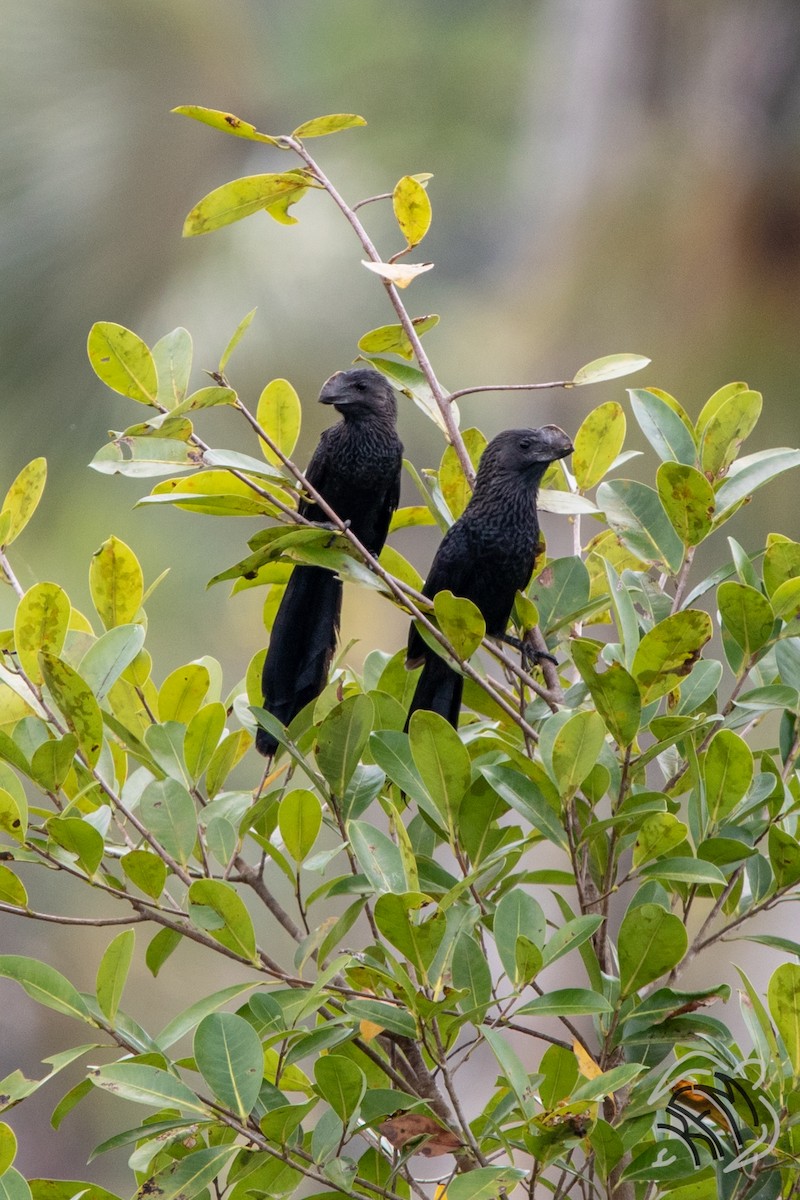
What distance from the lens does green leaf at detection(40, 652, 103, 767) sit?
0.87 m

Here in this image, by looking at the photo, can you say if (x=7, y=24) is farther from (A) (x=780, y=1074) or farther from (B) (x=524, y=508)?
(A) (x=780, y=1074)

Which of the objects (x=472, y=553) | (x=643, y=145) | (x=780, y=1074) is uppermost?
(x=643, y=145)

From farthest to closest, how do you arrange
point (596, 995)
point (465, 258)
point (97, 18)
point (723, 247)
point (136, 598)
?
1. point (465, 258)
2. point (97, 18)
3. point (723, 247)
4. point (136, 598)
5. point (596, 995)

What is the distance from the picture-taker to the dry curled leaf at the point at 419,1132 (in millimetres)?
812

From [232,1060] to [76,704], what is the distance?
0.92 feet

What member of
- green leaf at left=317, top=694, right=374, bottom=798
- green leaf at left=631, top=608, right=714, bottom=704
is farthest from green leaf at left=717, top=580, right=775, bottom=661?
green leaf at left=317, top=694, right=374, bottom=798

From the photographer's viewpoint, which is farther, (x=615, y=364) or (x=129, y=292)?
(x=129, y=292)

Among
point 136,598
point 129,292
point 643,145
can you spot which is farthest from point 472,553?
point 129,292

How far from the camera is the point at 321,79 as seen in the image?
8.73 meters

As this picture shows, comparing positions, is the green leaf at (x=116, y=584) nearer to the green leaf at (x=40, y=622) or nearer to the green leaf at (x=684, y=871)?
the green leaf at (x=40, y=622)

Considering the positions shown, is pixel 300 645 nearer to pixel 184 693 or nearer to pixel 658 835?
pixel 184 693

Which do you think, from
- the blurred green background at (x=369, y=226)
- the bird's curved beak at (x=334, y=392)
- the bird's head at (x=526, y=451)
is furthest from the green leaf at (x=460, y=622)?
the blurred green background at (x=369, y=226)

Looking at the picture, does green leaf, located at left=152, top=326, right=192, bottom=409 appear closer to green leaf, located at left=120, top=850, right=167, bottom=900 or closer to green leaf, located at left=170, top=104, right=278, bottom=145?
green leaf, located at left=170, top=104, right=278, bottom=145

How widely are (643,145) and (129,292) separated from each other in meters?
3.78
